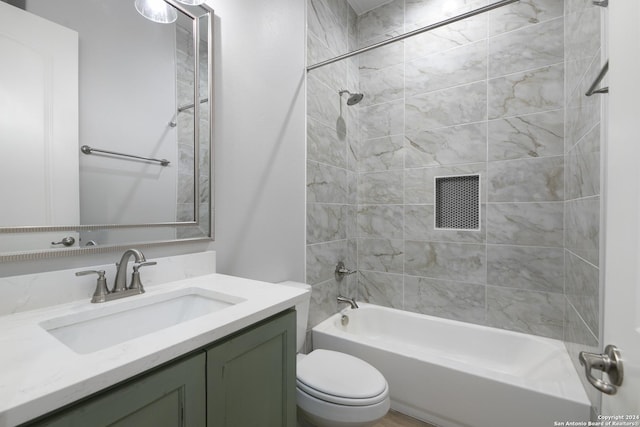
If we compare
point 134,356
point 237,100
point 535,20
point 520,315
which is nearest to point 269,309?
point 134,356

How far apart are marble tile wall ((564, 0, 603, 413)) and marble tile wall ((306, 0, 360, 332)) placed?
3.64 ft

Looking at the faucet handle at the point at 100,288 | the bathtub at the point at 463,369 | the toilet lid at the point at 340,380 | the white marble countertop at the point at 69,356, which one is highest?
the faucet handle at the point at 100,288

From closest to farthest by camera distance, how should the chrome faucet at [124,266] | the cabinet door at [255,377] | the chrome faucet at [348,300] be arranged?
the cabinet door at [255,377] → the chrome faucet at [124,266] → the chrome faucet at [348,300]

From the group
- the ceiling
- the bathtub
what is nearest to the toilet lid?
the bathtub

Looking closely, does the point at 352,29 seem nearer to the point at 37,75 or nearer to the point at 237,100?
the point at 237,100

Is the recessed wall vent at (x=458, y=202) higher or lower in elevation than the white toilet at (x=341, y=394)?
higher

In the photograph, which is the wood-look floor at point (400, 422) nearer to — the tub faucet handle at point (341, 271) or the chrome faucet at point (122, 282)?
the tub faucet handle at point (341, 271)

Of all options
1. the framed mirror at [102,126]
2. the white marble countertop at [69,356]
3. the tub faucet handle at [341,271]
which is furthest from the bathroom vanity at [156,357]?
the tub faucet handle at [341,271]

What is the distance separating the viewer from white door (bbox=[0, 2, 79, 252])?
818mm

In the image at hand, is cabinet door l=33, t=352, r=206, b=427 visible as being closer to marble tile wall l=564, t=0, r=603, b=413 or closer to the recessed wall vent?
marble tile wall l=564, t=0, r=603, b=413

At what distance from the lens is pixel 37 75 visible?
2.88 feet

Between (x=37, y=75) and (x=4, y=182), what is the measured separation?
346 millimetres

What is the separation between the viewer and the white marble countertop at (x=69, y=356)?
448 mm

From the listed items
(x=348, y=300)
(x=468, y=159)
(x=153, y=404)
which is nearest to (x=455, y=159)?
(x=468, y=159)
